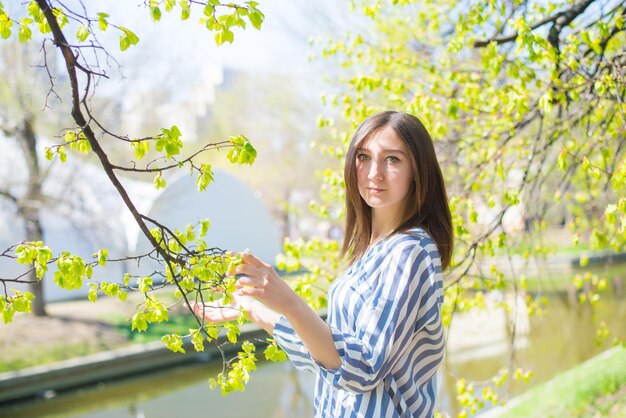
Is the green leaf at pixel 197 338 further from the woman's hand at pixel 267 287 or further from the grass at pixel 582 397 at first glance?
the grass at pixel 582 397

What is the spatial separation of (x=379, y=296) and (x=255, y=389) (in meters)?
8.74

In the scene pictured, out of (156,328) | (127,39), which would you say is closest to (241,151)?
(127,39)

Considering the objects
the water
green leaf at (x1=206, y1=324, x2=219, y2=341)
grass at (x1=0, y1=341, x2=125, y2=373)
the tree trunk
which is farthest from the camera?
the tree trunk

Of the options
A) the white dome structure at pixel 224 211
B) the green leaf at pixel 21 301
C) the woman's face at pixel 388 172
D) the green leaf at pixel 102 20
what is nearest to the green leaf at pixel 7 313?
the green leaf at pixel 21 301

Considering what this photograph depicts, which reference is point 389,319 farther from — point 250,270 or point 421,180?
point 421,180

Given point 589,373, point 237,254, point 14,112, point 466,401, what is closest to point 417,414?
point 237,254

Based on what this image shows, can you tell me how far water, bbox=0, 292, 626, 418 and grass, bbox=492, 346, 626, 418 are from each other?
1577 millimetres

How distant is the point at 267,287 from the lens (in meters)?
1.55

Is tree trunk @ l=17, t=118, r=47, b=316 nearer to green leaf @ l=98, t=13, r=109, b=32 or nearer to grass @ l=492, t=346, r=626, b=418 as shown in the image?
grass @ l=492, t=346, r=626, b=418

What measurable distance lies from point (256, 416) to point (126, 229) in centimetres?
895

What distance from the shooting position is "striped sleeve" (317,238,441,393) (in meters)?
1.61

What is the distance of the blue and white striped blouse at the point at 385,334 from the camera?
162 centimetres

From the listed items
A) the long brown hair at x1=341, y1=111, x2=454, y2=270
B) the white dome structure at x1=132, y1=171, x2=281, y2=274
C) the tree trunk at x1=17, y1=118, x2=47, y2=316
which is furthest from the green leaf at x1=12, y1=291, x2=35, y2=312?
the white dome structure at x1=132, y1=171, x2=281, y2=274

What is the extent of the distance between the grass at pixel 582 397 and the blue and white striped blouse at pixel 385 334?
4.26m
